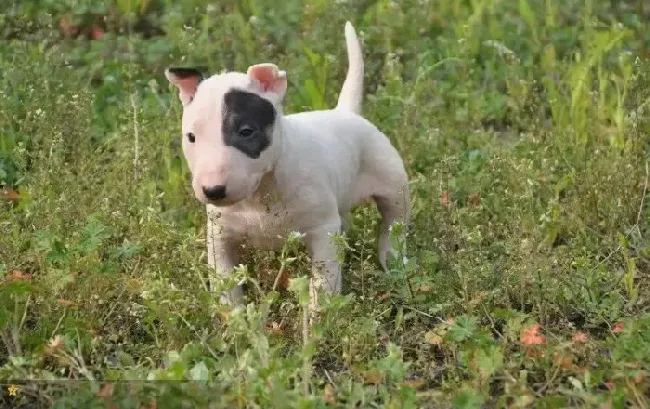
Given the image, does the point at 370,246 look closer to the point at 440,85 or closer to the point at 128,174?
the point at 128,174

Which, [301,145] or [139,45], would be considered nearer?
[301,145]

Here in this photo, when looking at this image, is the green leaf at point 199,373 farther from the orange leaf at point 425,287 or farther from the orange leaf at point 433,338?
the orange leaf at point 425,287

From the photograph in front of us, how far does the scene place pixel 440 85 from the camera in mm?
6941

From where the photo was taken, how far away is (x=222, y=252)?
4418 mm

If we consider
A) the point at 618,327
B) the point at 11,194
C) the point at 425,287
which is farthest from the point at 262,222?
the point at 11,194

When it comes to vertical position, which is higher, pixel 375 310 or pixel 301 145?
pixel 301 145

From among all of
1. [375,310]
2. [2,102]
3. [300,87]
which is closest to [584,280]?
[375,310]

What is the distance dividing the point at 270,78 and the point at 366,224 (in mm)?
760

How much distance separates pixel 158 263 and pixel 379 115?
2.09 m

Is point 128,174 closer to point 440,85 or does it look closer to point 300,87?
point 300,87

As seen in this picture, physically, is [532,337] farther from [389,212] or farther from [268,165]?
[389,212]

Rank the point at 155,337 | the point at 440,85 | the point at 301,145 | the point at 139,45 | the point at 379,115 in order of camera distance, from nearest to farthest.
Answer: the point at 155,337
the point at 301,145
the point at 379,115
the point at 440,85
the point at 139,45

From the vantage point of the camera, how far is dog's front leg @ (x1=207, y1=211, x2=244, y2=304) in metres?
4.37

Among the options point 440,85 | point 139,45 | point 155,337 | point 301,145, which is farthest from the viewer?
point 139,45
